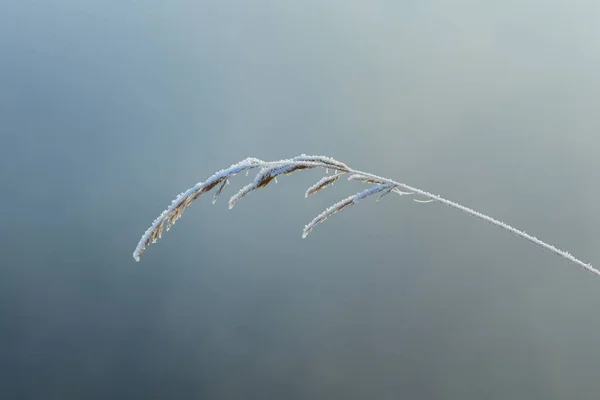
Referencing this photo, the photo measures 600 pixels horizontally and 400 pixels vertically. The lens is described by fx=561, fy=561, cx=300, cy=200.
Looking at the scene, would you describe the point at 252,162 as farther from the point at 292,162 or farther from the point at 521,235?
the point at 521,235

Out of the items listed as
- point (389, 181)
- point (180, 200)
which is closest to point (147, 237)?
point (180, 200)

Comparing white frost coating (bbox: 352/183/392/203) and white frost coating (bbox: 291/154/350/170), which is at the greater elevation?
white frost coating (bbox: 291/154/350/170)

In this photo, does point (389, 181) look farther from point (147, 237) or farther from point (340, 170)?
point (147, 237)

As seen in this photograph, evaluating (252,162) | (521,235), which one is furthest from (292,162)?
(521,235)

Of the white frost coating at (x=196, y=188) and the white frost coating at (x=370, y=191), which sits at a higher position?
the white frost coating at (x=370, y=191)

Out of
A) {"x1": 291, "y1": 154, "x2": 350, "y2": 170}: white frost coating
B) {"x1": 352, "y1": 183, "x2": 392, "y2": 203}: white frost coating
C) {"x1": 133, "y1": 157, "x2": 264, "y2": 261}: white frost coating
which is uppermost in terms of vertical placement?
{"x1": 291, "y1": 154, "x2": 350, "y2": 170}: white frost coating

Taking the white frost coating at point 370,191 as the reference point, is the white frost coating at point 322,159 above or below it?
above

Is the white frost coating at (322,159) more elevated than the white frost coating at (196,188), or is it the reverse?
the white frost coating at (322,159)

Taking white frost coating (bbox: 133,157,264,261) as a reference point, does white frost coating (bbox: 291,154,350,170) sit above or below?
above

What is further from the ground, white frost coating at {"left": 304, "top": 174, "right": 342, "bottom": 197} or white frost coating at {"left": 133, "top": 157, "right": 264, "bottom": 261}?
white frost coating at {"left": 304, "top": 174, "right": 342, "bottom": 197}

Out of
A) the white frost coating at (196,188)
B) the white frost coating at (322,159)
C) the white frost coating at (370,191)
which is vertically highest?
the white frost coating at (322,159)
